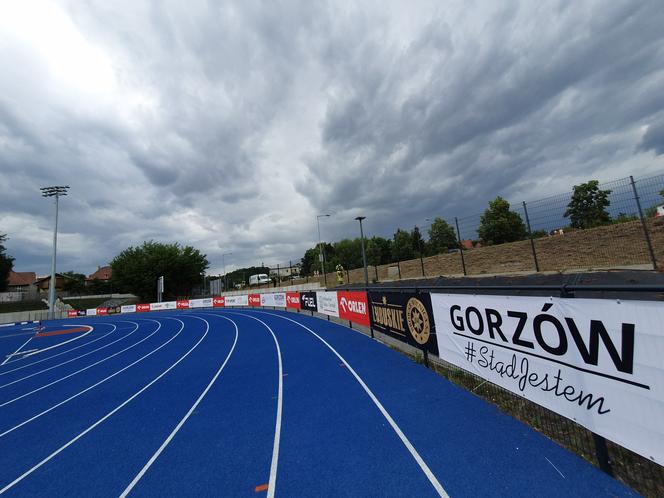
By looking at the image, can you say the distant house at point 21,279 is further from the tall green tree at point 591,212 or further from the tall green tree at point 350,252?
the tall green tree at point 591,212

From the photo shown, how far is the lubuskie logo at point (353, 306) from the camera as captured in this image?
1179 centimetres

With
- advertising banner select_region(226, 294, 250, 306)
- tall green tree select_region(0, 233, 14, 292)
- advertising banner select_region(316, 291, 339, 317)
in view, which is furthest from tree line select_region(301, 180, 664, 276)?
tall green tree select_region(0, 233, 14, 292)

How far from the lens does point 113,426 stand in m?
5.62

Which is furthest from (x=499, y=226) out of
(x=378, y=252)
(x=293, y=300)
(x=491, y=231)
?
(x=378, y=252)

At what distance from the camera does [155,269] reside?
5581 centimetres

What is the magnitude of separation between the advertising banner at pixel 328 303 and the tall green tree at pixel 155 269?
50.6 m

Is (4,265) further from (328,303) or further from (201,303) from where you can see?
(328,303)

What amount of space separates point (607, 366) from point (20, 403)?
42.1 feet

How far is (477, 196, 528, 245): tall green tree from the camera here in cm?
3747

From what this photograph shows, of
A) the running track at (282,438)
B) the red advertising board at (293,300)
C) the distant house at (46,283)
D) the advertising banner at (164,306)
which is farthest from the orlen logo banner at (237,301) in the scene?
the distant house at (46,283)

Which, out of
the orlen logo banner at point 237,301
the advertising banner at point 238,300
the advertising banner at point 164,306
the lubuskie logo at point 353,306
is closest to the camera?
the lubuskie logo at point 353,306

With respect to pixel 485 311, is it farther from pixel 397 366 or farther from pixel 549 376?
pixel 397 366

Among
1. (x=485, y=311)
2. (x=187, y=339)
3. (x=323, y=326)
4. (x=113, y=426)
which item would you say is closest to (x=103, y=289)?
(x=187, y=339)

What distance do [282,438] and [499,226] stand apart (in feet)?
145
